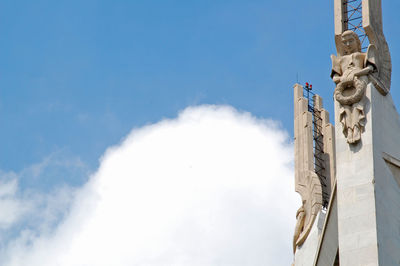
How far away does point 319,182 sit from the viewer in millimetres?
44625

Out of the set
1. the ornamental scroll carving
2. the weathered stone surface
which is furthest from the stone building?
the weathered stone surface

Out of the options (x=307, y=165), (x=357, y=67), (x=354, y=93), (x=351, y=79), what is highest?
(x=307, y=165)

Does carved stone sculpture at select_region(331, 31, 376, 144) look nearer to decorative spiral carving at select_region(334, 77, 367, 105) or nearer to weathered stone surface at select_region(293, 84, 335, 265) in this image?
→ decorative spiral carving at select_region(334, 77, 367, 105)

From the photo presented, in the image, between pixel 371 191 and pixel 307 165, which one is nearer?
pixel 371 191

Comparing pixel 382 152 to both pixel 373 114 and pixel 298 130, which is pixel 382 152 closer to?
pixel 373 114

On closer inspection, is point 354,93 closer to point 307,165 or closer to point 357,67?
point 357,67

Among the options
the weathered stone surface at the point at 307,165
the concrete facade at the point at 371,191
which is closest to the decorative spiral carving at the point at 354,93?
the concrete facade at the point at 371,191

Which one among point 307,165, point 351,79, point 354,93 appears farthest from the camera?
point 307,165

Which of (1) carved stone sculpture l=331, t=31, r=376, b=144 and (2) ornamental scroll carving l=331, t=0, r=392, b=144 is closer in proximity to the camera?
(1) carved stone sculpture l=331, t=31, r=376, b=144

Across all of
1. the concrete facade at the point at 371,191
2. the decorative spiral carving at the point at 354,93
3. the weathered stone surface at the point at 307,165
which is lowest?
the concrete facade at the point at 371,191

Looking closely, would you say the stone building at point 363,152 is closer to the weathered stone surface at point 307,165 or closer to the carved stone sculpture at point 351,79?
the carved stone sculpture at point 351,79

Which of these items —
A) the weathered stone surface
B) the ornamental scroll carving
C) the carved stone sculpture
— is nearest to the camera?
the carved stone sculpture

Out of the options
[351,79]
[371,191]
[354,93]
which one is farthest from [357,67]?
[371,191]

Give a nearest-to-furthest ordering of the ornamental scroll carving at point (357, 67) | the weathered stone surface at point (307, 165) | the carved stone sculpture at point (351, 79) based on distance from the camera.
Answer: the carved stone sculpture at point (351, 79) < the ornamental scroll carving at point (357, 67) < the weathered stone surface at point (307, 165)
